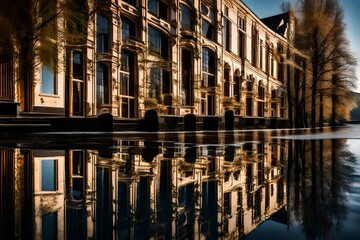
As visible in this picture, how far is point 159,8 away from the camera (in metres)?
26.2

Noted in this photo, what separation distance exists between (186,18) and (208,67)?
5.77 m

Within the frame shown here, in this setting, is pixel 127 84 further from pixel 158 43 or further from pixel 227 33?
pixel 227 33

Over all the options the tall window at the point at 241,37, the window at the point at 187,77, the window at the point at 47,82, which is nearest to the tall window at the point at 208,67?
the window at the point at 187,77

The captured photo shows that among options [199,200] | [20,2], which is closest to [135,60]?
[20,2]

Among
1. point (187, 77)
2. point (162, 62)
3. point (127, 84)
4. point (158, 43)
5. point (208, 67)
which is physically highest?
point (158, 43)

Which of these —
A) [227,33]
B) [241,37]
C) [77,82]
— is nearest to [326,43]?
[227,33]

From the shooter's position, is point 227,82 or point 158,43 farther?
point 227,82

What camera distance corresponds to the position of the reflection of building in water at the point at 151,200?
4.75 ft

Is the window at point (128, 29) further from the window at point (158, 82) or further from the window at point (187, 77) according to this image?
the window at point (187, 77)

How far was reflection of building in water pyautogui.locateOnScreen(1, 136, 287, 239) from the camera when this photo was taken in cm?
145

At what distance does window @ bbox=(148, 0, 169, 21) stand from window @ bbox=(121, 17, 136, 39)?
2.29 meters

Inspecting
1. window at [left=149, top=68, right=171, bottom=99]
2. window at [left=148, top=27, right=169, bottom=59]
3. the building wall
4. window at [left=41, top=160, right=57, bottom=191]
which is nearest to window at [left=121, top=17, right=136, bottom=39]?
the building wall

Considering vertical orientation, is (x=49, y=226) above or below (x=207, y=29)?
below

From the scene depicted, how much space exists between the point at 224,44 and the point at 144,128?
21915 mm
